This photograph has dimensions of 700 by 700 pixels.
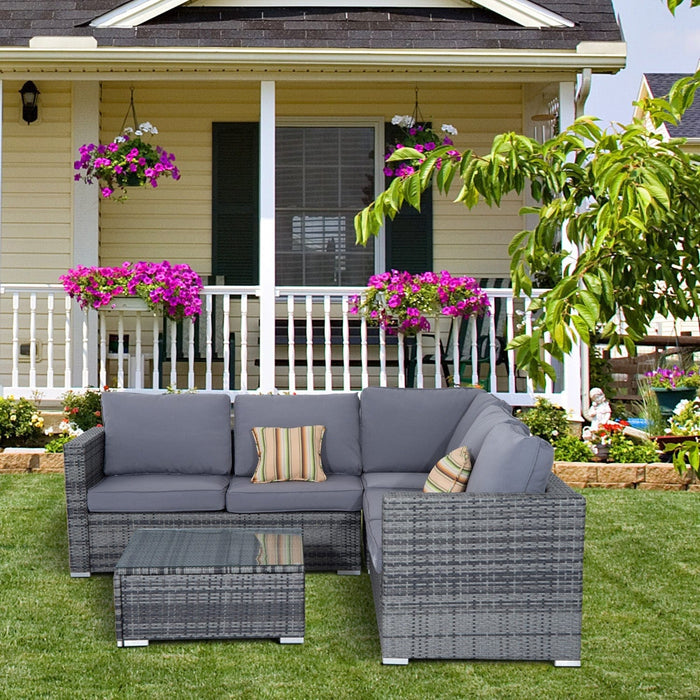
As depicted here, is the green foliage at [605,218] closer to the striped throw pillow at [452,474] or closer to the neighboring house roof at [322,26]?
the striped throw pillow at [452,474]

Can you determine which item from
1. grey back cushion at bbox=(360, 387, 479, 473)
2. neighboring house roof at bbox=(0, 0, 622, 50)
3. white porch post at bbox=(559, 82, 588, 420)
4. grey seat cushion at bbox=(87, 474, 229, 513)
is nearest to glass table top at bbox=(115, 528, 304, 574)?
grey seat cushion at bbox=(87, 474, 229, 513)

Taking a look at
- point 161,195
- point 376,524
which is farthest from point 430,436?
point 161,195

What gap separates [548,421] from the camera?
786cm

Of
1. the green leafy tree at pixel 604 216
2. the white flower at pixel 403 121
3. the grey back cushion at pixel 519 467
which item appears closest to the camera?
the green leafy tree at pixel 604 216

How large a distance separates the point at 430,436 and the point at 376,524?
4.22ft

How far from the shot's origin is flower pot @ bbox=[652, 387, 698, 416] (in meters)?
9.61

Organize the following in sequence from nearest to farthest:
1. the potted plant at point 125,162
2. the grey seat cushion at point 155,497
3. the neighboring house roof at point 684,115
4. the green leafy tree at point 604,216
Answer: the green leafy tree at point 604,216 < the grey seat cushion at point 155,497 < the potted plant at point 125,162 < the neighboring house roof at point 684,115

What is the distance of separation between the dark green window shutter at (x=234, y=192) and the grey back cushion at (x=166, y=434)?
11.7 feet

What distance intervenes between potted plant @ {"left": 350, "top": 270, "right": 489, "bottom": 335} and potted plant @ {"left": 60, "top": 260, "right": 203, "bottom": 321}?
4.39ft

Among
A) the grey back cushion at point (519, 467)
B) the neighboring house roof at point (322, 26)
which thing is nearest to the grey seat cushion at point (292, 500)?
the grey back cushion at point (519, 467)

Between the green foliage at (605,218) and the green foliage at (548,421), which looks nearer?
the green foliage at (605,218)

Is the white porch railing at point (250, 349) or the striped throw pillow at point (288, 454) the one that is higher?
the white porch railing at point (250, 349)

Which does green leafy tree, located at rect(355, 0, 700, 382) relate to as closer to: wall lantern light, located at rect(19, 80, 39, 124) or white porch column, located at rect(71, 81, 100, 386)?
white porch column, located at rect(71, 81, 100, 386)

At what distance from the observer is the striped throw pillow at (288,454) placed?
573cm
